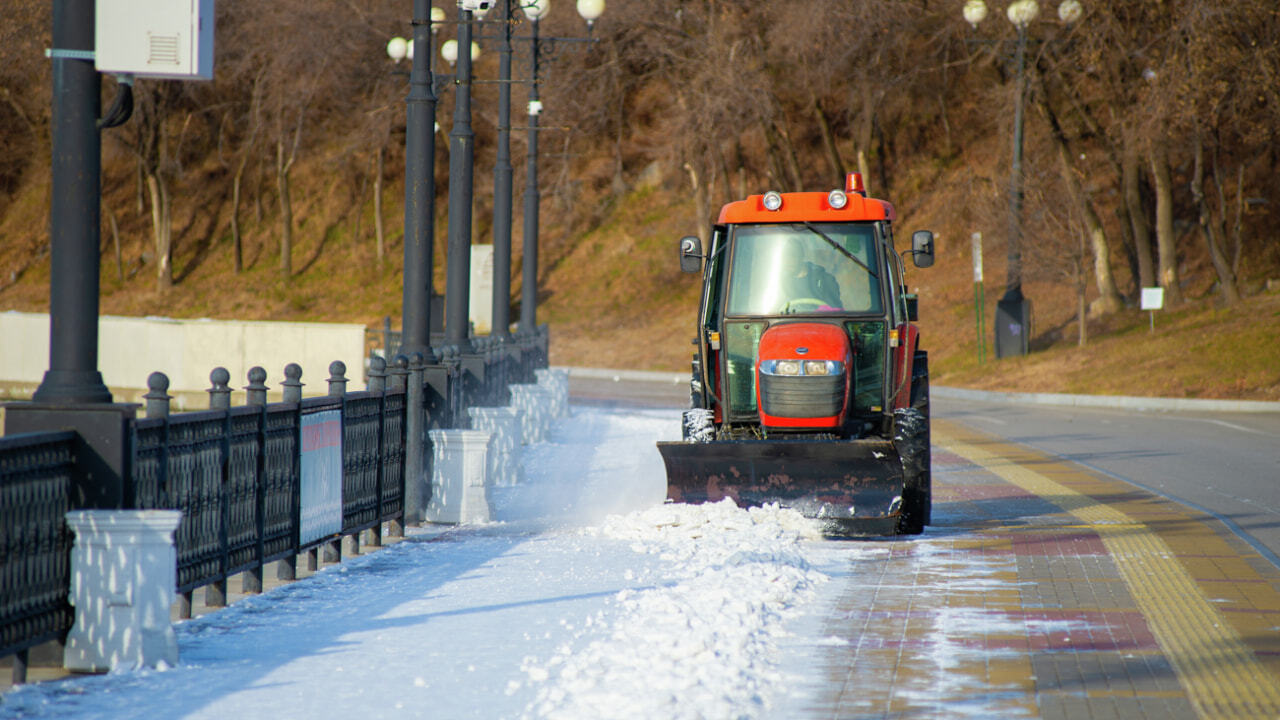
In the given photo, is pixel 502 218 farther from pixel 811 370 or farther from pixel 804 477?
pixel 804 477

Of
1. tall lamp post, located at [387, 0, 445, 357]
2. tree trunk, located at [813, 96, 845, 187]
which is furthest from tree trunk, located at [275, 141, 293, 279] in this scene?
tall lamp post, located at [387, 0, 445, 357]

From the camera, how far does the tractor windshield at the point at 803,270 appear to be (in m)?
12.2

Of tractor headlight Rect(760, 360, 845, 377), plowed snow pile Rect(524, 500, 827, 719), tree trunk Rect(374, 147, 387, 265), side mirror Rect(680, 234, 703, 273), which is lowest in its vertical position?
plowed snow pile Rect(524, 500, 827, 719)

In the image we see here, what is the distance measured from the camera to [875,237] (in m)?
12.2

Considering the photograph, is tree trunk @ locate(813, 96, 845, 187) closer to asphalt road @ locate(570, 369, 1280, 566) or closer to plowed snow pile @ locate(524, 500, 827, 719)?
asphalt road @ locate(570, 369, 1280, 566)

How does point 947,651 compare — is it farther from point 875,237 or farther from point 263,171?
point 263,171

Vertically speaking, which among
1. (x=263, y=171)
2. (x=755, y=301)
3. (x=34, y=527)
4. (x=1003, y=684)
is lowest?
(x=1003, y=684)

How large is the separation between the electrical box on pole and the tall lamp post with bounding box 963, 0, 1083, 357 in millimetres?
26888

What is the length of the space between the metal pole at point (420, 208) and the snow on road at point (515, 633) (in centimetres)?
246

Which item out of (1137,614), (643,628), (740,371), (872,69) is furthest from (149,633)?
(872,69)

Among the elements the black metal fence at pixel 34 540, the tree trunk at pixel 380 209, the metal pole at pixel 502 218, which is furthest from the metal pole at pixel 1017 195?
the tree trunk at pixel 380 209

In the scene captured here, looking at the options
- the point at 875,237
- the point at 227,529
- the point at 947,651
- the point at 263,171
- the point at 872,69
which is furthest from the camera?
the point at 263,171

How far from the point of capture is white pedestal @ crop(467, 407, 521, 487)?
15146mm

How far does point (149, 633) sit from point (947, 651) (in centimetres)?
383
